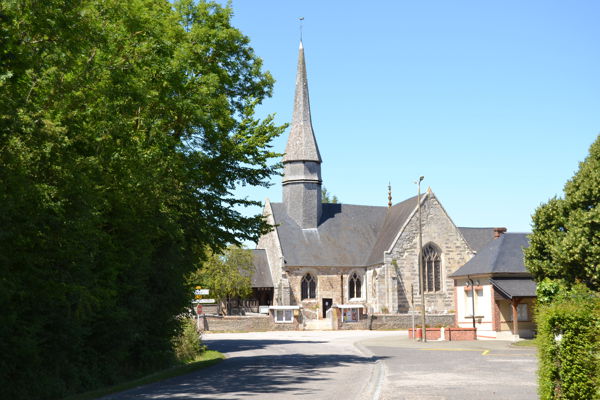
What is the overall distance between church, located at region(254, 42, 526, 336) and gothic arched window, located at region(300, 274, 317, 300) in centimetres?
8

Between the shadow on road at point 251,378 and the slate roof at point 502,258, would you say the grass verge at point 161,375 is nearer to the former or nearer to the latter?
the shadow on road at point 251,378

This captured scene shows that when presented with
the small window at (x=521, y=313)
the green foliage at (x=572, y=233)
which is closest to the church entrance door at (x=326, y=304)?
the small window at (x=521, y=313)

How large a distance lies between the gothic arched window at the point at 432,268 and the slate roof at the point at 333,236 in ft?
17.1

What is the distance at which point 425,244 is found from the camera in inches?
2272

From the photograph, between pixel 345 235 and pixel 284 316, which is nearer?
pixel 284 316

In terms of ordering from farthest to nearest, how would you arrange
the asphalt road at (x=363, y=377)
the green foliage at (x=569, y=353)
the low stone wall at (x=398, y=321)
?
the low stone wall at (x=398, y=321), the asphalt road at (x=363, y=377), the green foliage at (x=569, y=353)

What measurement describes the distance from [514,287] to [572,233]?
6.86 m

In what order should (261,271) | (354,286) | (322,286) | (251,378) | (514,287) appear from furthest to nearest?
(261,271), (354,286), (322,286), (514,287), (251,378)

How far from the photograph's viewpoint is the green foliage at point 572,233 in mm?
27516

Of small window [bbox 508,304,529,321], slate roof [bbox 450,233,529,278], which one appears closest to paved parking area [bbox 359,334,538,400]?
small window [bbox 508,304,529,321]

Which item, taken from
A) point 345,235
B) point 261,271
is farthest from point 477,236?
point 261,271

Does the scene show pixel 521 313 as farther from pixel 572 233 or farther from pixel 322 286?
pixel 322 286

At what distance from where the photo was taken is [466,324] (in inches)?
1495

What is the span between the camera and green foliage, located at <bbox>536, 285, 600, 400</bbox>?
391 inches
